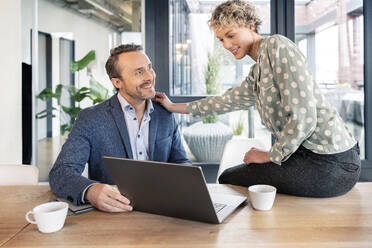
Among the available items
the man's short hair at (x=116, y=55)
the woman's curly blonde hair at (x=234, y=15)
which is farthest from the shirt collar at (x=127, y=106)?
the woman's curly blonde hair at (x=234, y=15)

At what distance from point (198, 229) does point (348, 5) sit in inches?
122

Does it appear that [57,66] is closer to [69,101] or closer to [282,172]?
[69,101]

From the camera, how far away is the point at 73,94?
11.3 feet

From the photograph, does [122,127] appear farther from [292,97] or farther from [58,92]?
[58,92]

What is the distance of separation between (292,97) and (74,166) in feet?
2.94

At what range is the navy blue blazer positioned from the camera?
4.44 feet

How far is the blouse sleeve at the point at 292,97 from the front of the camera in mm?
1181

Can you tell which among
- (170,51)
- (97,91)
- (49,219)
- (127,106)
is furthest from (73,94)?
(49,219)

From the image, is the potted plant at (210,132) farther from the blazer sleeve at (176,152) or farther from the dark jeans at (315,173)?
the dark jeans at (315,173)

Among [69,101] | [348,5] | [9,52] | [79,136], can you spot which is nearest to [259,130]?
[348,5]

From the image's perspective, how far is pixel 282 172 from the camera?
4.09ft

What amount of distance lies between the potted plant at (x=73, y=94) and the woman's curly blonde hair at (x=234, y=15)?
6.98 ft

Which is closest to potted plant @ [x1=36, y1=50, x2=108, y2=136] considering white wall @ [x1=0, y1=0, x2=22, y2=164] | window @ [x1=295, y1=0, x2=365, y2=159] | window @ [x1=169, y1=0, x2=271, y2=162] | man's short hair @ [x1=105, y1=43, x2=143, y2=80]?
white wall @ [x1=0, y1=0, x2=22, y2=164]

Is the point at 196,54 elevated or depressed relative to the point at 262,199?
elevated
